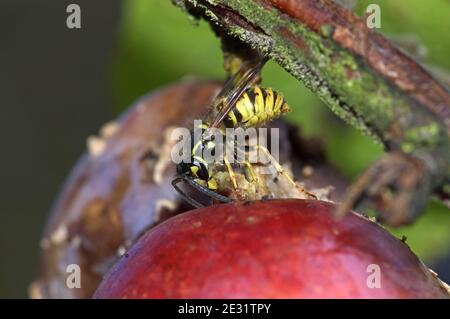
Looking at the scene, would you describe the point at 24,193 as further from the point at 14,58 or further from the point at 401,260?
the point at 401,260

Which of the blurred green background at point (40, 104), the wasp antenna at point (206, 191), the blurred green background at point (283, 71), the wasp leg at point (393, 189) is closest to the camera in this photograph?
the wasp leg at point (393, 189)

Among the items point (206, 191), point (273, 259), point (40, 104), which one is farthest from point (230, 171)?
point (40, 104)

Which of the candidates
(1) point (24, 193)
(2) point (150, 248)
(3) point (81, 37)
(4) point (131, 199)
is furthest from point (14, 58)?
(2) point (150, 248)

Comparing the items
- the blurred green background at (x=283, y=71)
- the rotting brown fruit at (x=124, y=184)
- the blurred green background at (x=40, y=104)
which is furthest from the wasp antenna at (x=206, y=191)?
the blurred green background at (x=40, y=104)

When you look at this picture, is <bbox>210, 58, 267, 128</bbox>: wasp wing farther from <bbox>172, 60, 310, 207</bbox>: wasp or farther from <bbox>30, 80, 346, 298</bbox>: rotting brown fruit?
<bbox>30, 80, 346, 298</bbox>: rotting brown fruit

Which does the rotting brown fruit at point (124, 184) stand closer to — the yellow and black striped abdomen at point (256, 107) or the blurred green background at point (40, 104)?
the yellow and black striped abdomen at point (256, 107)

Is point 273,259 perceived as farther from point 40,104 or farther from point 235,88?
point 40,104

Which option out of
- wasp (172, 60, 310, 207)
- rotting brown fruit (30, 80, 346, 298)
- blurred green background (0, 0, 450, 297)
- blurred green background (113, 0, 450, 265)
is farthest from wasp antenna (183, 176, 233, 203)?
blurred green background (0, 0, 450, 297)
